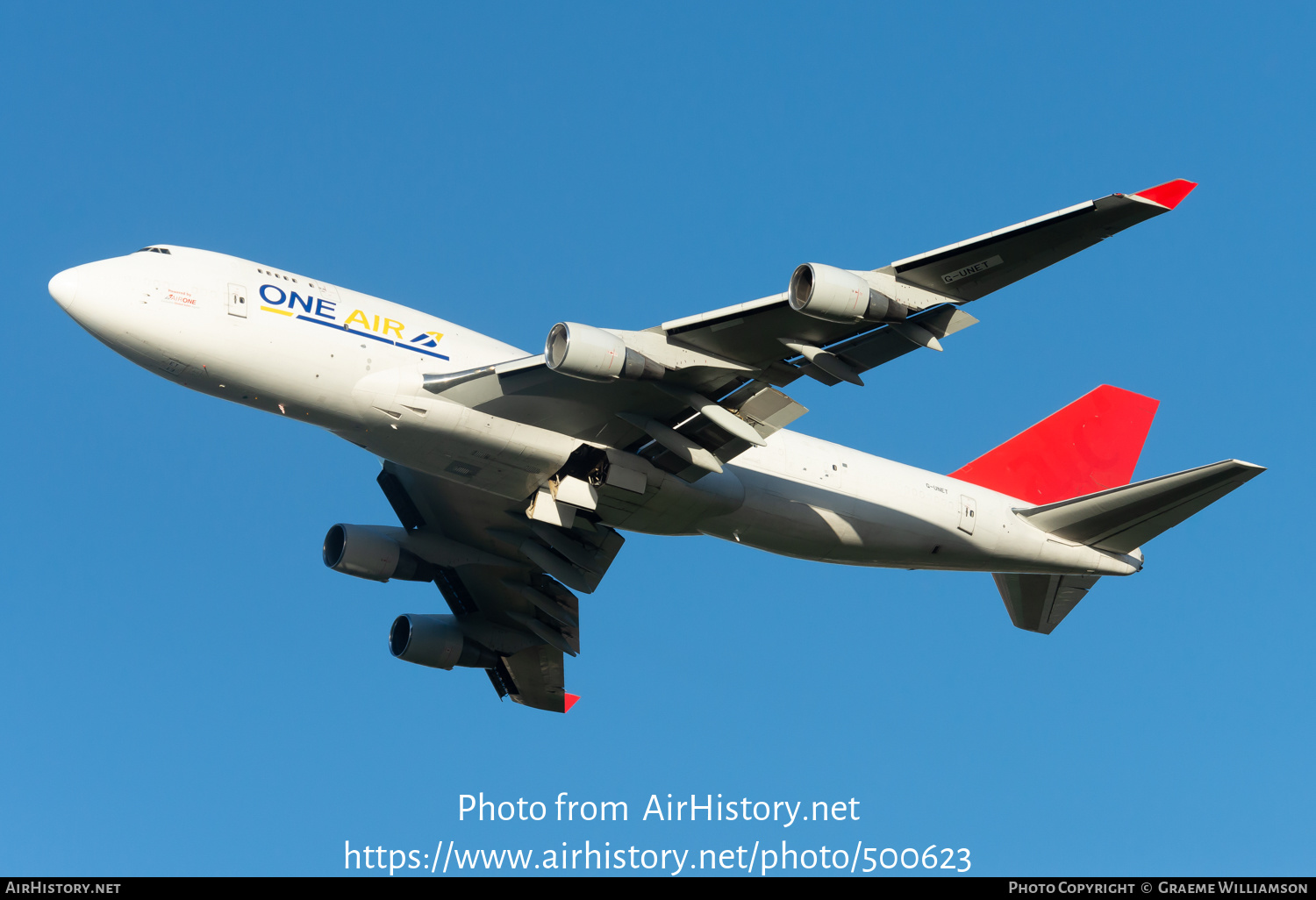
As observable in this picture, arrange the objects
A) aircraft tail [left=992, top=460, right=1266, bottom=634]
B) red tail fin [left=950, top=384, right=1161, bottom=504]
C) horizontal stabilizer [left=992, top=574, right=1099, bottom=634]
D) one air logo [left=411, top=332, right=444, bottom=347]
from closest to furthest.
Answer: one air logo [left=411, top=332, right=444, bottom=347] < aircraft tail [left=992, top=460, right=1266, bottom=634] < red tail fin [left=950, top=384, right=1161, bottom=504] < horizontal stabilizer [left=992, top=574, right=1099, bottom=634]

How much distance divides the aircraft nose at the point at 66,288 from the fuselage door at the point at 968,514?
20.8 meters

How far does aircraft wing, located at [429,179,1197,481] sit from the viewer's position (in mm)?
22438

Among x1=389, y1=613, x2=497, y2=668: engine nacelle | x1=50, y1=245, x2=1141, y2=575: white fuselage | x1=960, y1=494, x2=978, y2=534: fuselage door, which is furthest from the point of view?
x1=389, y1=613, x2=497, y2=668: engine nacelle

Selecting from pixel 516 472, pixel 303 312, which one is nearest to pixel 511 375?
pixel 516 472

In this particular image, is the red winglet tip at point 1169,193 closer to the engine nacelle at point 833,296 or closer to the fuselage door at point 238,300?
the engine nacelle at point 833,296

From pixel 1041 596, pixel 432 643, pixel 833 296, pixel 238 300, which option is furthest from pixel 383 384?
pixel 1041 596

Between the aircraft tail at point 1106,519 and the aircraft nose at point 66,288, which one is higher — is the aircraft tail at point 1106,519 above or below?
above

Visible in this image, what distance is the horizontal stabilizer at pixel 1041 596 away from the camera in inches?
1359

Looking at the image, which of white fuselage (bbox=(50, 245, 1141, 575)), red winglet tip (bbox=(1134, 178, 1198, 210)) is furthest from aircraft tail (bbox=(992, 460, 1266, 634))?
red winglet tip (bbox=(1134, 178, 1198, 210))

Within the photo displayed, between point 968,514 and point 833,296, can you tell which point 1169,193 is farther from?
point 968,514

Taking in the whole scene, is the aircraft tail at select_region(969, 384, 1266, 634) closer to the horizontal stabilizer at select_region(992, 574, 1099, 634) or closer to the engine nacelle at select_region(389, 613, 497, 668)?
the horizontal stabilizer at select_region(992, 574, 1099, 634)

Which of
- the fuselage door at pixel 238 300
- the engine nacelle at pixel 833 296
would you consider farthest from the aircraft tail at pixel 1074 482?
the fuselage door at pixel 238 300

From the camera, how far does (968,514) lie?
31141mm

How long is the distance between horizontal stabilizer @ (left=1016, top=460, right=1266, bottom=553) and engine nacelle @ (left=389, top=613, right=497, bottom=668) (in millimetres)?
16048
